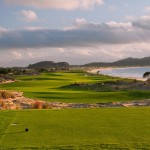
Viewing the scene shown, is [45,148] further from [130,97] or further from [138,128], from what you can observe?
[130,97]

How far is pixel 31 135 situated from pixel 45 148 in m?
1.91

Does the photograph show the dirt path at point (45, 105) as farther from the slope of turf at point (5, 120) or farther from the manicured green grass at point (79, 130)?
the manicured green grass at point (79, 130)

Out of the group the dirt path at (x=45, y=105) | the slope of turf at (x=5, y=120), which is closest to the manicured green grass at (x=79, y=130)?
the slope of turf at (x=5, y=120)

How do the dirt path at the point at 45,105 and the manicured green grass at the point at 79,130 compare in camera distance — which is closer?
the manicured green grass at the point at 79,130

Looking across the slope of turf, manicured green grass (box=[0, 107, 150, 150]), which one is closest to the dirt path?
the slope of turf

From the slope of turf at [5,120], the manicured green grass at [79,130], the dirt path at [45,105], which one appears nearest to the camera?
the manicured green grass at [79,130]

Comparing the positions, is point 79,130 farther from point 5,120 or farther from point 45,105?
point 45,105

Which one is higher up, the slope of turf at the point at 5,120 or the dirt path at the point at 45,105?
the slope of turf at the point at 5,120

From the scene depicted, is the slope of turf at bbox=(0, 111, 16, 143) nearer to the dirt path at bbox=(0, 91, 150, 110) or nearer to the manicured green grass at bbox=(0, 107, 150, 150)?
the manicured green grass at bbox=(0, 107, 150, 150)

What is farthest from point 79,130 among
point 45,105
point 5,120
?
point 45,105

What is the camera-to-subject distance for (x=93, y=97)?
38.0 metres

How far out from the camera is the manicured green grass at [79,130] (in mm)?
12055

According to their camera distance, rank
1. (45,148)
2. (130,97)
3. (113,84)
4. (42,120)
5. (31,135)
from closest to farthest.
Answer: (45,148) < (31,135) < (42,120) < (130,97) < (113,84)

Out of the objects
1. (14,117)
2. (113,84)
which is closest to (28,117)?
(14,117)
